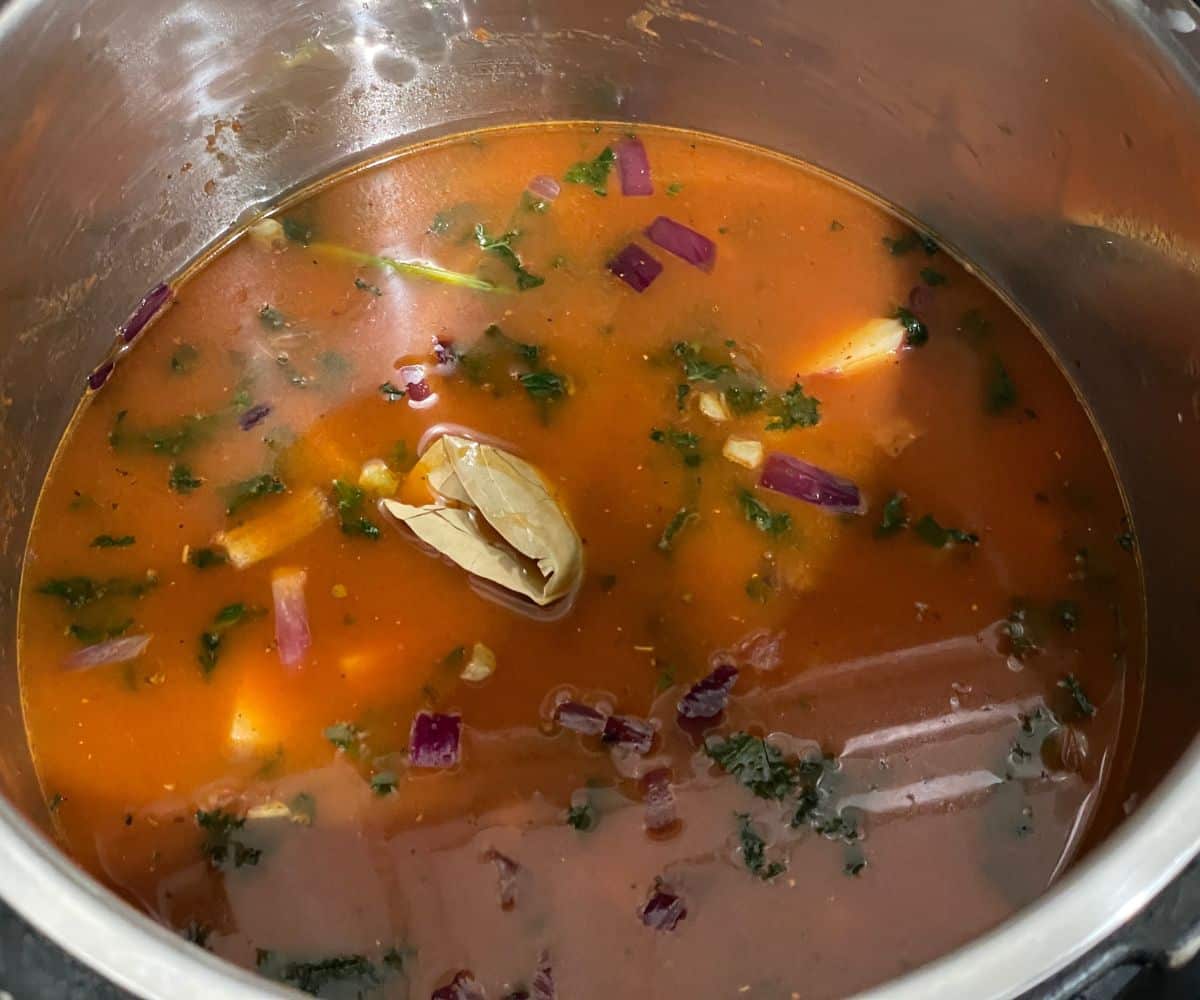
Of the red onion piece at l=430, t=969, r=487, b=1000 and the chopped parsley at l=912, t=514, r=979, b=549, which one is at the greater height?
the chopped parsley at l=912, t=514, r=979, b=549

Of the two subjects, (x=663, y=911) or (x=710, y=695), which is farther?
(x=710, y=695)

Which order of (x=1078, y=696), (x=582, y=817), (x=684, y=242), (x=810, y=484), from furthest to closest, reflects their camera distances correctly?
(x=684, y=242) < (x=810, y=484) < (x=1078, y=696) < (x=582, y=817)

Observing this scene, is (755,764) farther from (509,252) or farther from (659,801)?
(509,252)

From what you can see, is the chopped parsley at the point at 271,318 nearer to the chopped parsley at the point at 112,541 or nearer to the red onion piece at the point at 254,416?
the red onion piece at the point at 254,416

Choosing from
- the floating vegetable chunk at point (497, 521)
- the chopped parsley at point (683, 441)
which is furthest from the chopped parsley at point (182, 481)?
the chopped parsley at point (683, 441)

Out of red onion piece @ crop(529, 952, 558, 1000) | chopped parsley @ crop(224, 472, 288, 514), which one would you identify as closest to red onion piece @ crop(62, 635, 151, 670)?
chopped parsley @ crop(224, 472, 288, 514)

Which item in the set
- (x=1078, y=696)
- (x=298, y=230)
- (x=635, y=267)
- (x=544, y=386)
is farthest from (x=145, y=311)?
(x=1078, y=696)

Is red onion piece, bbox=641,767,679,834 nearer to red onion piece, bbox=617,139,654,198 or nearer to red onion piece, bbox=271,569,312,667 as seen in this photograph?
red onion piece, bbox=271,569,312,667
